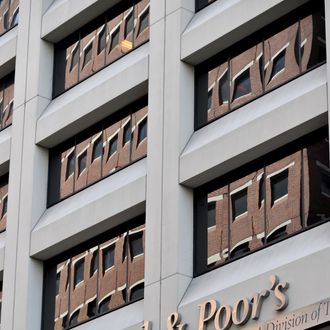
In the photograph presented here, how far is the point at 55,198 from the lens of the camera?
133 feet

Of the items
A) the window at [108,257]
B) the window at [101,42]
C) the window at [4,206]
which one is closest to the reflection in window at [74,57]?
the window at [101,42]


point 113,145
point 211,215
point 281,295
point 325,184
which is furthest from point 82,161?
point 281,295

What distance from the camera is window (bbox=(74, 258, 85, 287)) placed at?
38562 mm

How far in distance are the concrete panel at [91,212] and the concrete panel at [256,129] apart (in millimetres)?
1880

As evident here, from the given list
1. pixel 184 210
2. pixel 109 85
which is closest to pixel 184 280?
pixel 184 210

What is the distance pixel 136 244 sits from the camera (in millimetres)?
36969

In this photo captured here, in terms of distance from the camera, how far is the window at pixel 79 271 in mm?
38562

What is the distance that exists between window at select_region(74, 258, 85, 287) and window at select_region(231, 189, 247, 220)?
572 cm

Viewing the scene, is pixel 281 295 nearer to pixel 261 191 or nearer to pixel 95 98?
pixel 261 191

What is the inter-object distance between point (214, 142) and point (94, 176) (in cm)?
544

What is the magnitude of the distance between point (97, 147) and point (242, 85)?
570 centimetres

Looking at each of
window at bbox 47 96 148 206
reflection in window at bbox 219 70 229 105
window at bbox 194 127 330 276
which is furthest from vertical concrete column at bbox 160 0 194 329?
window at bbox 47 96 148 206

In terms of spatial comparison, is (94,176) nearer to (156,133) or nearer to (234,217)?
(156,133)

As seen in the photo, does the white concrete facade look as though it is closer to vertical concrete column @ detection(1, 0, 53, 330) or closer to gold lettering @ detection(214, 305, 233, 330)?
vertical concrete column @ detection(1, 0, 53, 330)
